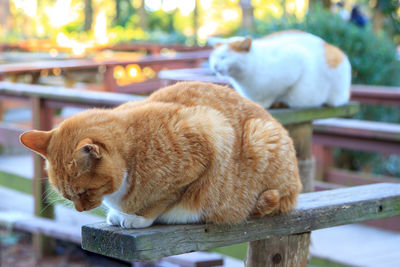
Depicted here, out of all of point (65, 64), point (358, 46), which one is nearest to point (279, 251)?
point (358, 46)

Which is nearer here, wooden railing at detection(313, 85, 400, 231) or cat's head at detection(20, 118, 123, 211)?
cat's head at detection(20, 118, 123, 211)

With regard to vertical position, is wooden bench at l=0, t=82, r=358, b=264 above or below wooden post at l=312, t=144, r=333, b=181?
above

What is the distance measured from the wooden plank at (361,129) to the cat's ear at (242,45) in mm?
903

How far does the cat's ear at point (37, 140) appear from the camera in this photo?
1596 mm

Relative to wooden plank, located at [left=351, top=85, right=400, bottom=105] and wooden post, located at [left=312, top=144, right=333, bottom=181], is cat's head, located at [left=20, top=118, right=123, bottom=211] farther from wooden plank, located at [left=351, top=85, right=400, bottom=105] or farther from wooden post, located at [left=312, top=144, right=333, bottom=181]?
wooden plank, located at [left=351, top=85, right=400, bottom=105]

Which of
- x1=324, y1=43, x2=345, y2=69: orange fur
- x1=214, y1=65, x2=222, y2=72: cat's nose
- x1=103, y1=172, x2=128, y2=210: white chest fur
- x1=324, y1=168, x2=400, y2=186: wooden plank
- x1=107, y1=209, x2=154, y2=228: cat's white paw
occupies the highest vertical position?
x1=324, y1=43, x2=345, y2=69: orange fur

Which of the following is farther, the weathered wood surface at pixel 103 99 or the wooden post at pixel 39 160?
the wooden post at pixel 39 160

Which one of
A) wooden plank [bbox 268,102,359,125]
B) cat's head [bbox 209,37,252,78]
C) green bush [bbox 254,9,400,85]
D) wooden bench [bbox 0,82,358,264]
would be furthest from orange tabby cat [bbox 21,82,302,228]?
green bush [bbox 254,9,400,85]

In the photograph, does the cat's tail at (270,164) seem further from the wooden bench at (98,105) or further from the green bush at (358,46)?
the green bush at (358,46)

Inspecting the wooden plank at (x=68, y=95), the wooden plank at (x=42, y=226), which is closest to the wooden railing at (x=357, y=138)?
the wooden plank at (x=68, y=95)

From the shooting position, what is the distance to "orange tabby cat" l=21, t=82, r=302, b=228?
5.12 ft

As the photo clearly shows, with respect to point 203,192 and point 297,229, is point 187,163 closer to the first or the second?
point 203,192

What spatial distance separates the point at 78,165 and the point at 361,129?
2.28 meters

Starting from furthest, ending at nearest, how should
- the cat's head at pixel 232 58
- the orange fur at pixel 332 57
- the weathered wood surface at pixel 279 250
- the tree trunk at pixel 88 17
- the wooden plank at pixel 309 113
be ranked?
the tree trunk at pixel 88 17
the orange fur at pixel 332 57
the cat's head at pixel 232 58
the wooden plank at pixel 309 113
the weathered wood surface at pixel 279 250
